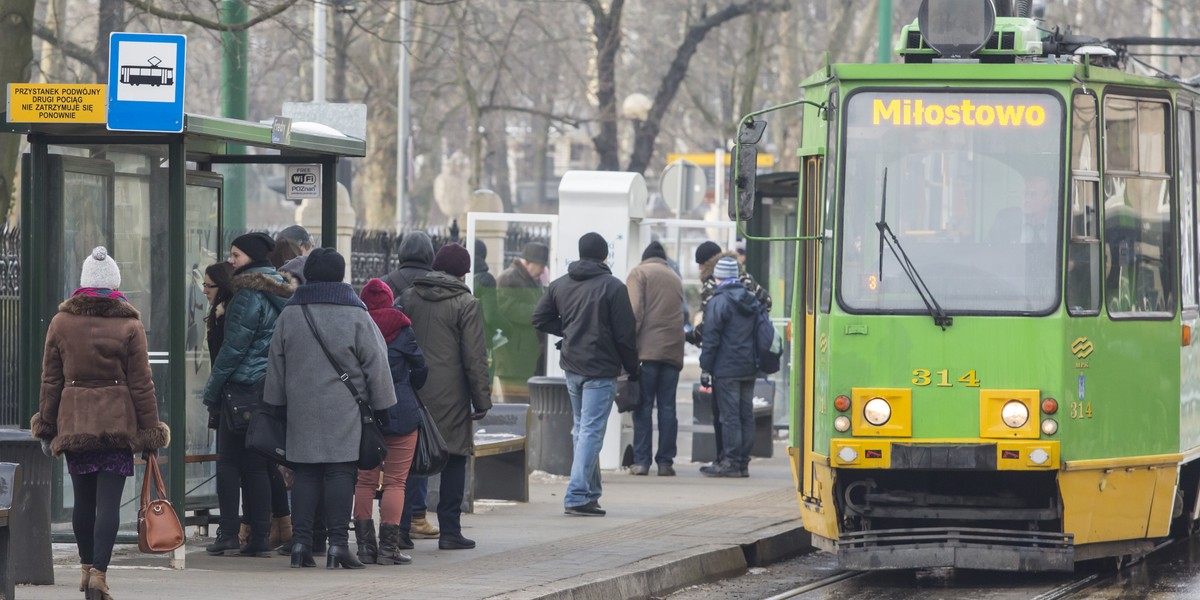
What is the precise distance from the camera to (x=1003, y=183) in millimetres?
9578

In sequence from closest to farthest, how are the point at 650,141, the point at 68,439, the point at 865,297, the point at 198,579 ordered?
the point at 68,439
the point at 198,579
the point at 865,297
the point at 650,141

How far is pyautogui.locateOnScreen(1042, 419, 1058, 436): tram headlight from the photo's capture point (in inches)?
364

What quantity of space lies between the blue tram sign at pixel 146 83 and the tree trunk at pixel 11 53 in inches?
194

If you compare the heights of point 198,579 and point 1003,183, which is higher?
point 1003,183

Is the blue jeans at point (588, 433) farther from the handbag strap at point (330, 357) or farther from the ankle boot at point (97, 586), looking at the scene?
the ankle boot at point (97, 586)

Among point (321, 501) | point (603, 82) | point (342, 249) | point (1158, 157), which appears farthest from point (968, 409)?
point (603, 82)

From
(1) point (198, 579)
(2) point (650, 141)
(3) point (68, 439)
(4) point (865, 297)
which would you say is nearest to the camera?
(3) point (68, 439)

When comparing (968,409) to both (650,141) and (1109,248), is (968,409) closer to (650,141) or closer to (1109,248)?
(1109,248)

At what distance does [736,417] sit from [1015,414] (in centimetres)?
556

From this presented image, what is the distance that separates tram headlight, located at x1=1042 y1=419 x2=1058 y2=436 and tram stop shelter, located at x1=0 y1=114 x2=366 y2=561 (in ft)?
13.5

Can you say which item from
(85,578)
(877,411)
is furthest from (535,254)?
(85,578)

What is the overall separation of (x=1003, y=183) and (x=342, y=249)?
402 inches

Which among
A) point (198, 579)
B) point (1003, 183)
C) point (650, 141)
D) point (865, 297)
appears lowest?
point (198, 579)

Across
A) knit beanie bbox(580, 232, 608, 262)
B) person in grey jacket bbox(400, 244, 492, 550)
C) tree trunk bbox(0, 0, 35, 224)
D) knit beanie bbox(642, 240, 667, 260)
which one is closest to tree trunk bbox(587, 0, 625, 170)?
knit beanie bbox(642, 240, 667, 260)
